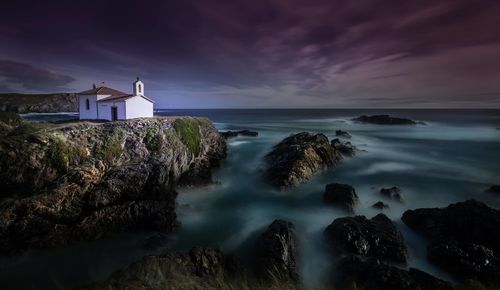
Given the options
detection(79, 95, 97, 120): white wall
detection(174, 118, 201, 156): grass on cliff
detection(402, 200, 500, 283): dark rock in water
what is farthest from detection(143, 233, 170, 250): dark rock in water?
detection(79, 95, 97, 120): white wall

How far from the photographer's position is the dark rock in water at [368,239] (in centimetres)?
1002

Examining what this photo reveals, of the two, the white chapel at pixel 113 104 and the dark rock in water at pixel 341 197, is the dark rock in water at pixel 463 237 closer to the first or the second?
the dark rock in water at pixel 341 197

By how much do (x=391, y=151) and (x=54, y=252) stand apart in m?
30.4

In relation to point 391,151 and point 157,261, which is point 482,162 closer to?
point 391,151

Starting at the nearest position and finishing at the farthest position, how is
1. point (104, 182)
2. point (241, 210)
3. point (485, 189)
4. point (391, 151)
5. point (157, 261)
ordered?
1. point (157, 261)
2. point (104, 182)
3. point (241, 210)
4. point (485, 189)
5. point (391, 151)

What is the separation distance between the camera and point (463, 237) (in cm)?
1057

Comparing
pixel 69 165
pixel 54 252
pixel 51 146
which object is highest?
pixel 51 146

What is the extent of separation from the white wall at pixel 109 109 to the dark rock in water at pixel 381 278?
75.9 feet

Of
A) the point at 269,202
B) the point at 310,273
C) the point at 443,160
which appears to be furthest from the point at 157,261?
the point at 443,160

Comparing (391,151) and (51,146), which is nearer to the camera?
(51,146)

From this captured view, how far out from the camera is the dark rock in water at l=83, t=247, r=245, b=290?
637cm

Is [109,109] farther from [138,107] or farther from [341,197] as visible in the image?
[341,197]

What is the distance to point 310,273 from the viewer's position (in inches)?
382

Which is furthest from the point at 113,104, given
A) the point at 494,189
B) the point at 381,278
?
the point at 494,189
